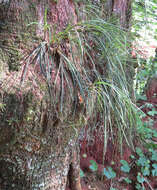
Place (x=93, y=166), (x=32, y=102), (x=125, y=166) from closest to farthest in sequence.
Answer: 1. (x=32, y=102)
2. (x=93, y=166)
3. (x=125, y=166)

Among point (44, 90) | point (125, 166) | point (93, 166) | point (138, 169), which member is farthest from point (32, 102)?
point (138, 169)

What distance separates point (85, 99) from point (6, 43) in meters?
0.50

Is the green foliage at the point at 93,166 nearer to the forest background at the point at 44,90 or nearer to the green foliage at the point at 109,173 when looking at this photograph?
the green foliage at the point at 109,173

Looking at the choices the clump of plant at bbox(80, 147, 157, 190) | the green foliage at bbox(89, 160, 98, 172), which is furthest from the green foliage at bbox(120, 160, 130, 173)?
the green foliage at bbox(89, 160, 98, 172)

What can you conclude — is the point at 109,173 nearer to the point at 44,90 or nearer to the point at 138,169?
the point at 138,169

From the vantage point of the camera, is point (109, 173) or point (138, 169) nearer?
point (109, 173)

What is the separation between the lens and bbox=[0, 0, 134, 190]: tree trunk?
3.30 feet

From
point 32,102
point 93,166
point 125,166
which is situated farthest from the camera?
point 125,166

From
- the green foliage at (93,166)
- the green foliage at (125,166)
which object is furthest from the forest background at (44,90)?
the green foliage at (125,166)

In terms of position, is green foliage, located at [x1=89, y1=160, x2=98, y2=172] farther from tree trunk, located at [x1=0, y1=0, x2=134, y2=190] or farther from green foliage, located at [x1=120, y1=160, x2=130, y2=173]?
tree trunk, located at [x1=0, y1=0, x2=134, y2=190]

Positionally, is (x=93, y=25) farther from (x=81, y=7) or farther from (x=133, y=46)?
(x=133, y=46)

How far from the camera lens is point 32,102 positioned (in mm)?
1006

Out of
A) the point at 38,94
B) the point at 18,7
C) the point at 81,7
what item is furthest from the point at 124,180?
the point at 18,7

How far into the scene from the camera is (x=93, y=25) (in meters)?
1.14
